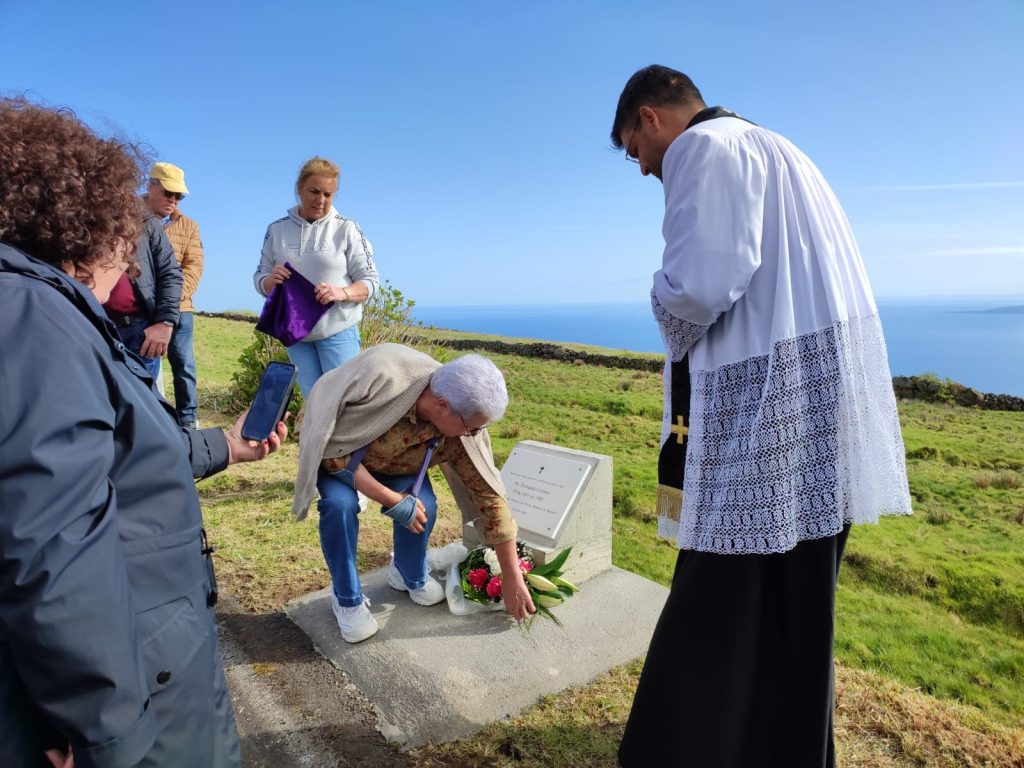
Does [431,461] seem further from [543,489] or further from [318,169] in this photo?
[318,169]

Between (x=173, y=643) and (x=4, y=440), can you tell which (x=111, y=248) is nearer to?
(x=4, y=440)

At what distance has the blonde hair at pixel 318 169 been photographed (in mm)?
4824

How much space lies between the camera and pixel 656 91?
2.52 m

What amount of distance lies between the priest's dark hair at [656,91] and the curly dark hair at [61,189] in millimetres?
1738

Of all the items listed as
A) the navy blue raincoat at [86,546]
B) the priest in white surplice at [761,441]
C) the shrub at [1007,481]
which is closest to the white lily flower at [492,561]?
the priest in white surplice at [761,441]

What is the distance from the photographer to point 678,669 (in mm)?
2309

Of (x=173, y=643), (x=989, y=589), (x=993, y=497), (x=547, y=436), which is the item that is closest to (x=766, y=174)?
(x=173, y=643)

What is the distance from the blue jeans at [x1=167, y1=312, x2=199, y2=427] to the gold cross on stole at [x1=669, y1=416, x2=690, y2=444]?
5.04 meters

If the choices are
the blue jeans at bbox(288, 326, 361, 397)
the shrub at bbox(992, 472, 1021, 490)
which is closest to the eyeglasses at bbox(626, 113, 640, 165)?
the blue jeans at bbox(288, 326, 361, 397)

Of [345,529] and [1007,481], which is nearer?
[345,529]

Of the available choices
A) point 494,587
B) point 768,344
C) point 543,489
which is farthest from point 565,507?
point 768,344

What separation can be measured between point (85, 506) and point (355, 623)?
250 centimetres

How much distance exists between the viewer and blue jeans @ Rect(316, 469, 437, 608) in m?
3.30

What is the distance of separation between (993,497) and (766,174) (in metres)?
6.41
